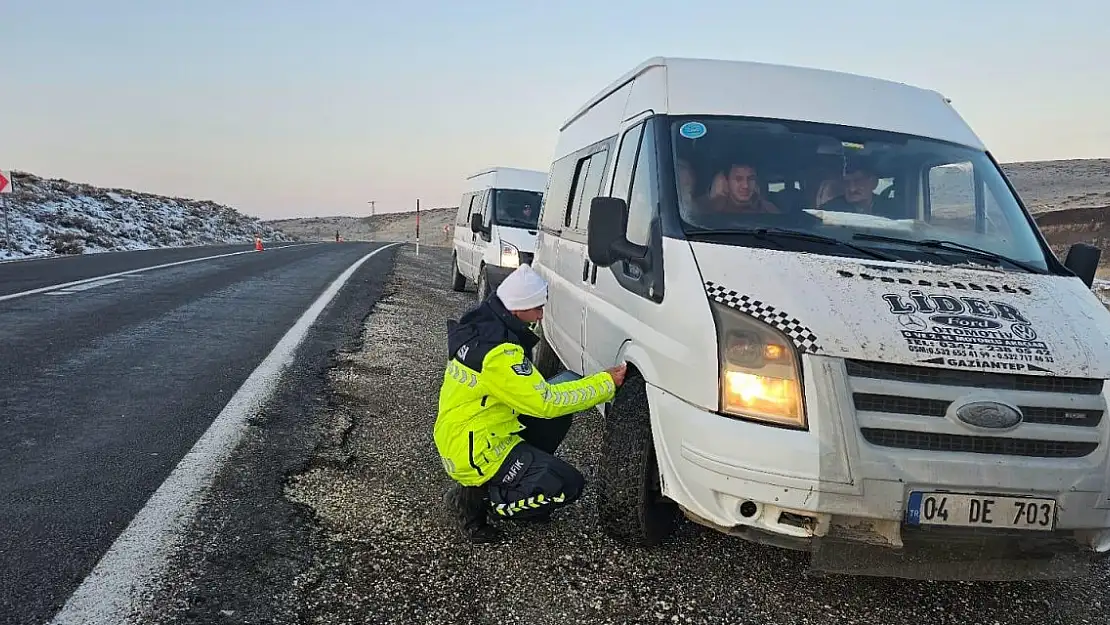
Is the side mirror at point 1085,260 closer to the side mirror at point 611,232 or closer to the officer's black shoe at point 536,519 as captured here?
the side mirror at point 611,232

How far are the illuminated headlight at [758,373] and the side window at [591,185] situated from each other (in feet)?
6.69

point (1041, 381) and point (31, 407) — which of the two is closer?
point (1041, 381)

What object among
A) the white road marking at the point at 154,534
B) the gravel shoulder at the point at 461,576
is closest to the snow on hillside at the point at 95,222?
the white road marking at the point at 154,534

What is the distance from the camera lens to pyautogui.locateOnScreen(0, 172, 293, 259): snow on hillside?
23.4 metres

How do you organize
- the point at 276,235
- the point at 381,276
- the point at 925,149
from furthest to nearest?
the point at 276,235 → the point at 381,276 → the point at 925,149

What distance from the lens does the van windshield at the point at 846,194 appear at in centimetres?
346

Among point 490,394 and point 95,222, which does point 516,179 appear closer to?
point 490,394

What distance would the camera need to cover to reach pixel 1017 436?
2.67 m

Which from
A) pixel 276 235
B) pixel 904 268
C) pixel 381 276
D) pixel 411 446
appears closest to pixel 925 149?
pixel 904 268

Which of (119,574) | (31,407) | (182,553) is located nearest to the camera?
(119,574)

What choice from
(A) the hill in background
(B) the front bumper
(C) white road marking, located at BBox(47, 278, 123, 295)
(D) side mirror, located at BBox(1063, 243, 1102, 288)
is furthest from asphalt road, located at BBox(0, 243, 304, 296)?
(A) the hill in background

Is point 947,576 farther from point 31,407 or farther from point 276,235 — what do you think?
point 276,235

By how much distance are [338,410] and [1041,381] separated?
4.15 metres

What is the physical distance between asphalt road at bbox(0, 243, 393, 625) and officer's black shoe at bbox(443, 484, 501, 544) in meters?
1.44
